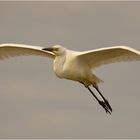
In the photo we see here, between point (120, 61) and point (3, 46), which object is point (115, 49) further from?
point (3, 46)

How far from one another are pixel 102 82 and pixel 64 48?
1849 millimetres

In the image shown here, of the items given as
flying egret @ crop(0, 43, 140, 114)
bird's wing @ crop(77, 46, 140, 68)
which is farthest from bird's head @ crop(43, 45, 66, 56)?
bird's wing @ crop(77, 46, 140, 68)

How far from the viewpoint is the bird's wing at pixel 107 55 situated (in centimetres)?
4238

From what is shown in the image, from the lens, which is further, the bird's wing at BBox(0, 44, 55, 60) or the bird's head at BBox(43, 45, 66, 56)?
the bird's wing at BBox(0, 44, 55, 60)

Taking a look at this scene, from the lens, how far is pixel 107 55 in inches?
1709

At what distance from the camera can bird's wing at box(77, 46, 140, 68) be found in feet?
139

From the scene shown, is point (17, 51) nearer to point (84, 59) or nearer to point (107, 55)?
point (84, 59)

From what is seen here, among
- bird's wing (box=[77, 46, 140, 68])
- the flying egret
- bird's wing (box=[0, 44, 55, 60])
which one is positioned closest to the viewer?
bird's wing (box=[77, 46, 140, 68])

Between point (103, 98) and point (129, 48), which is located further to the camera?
point (103, 98)

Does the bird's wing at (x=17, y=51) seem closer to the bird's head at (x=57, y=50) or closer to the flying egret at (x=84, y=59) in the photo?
the flying egret at (x=84, y=59)

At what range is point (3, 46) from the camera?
147ft

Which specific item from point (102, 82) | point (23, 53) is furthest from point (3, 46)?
point (102, 82)

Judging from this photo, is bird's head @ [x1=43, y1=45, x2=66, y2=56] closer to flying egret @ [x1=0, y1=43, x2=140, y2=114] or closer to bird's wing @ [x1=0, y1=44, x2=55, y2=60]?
flying egret @ [x1=0, y1=43, x2=140, y2=114]

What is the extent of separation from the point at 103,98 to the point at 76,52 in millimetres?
2854
